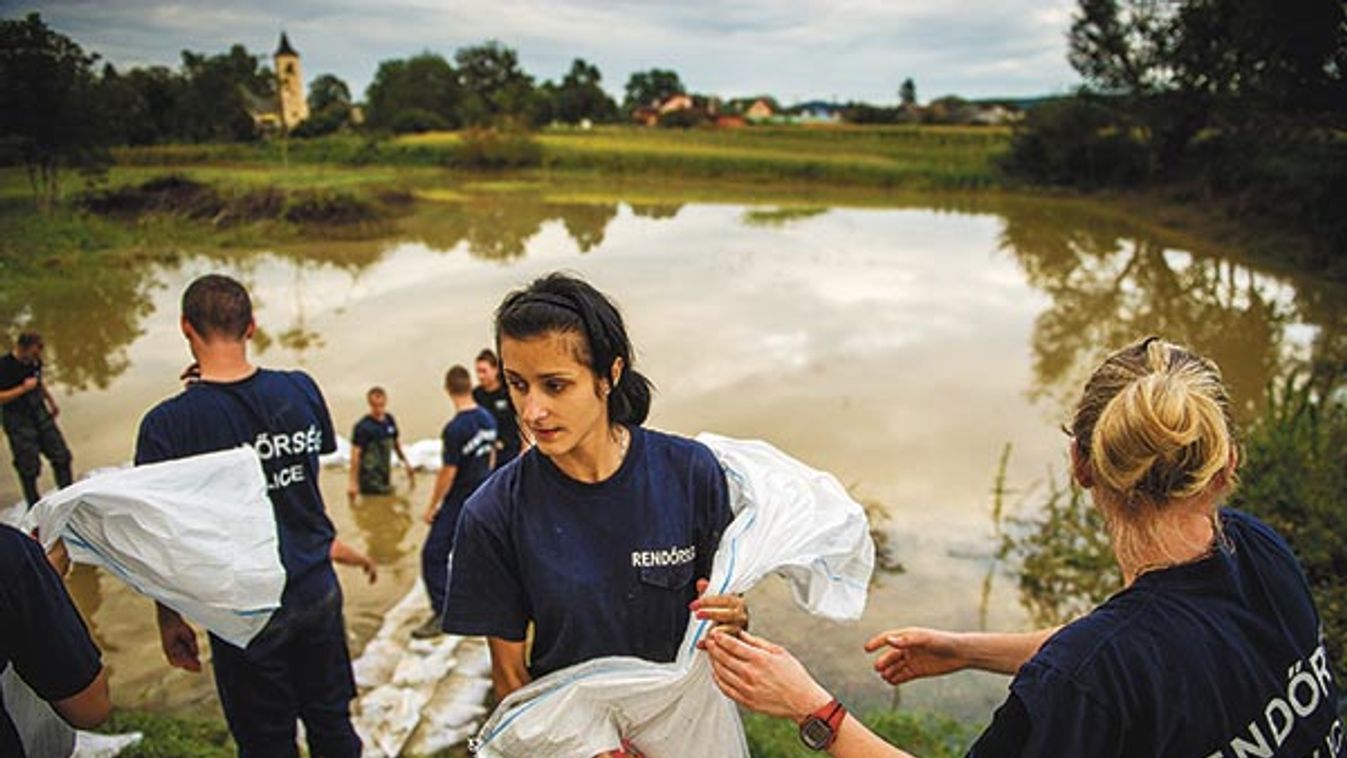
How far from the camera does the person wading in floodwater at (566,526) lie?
171 centimetres

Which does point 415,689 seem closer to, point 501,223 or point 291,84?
point 501,223

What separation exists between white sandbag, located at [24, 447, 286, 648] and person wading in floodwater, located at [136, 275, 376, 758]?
161 mm

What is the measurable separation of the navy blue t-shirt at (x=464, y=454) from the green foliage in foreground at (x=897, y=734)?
1904mm

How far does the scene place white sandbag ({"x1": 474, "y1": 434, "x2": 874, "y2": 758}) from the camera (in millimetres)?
1688

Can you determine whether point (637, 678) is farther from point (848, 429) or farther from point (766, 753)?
point (848, 429)

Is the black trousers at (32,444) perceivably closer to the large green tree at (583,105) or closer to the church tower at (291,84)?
the church tower at (291,84)

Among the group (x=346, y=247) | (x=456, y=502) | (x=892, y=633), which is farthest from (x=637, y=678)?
(x=346, y=247)

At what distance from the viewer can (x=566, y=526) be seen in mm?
1739

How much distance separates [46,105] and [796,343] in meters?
9.31

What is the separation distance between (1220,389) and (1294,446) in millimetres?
5074

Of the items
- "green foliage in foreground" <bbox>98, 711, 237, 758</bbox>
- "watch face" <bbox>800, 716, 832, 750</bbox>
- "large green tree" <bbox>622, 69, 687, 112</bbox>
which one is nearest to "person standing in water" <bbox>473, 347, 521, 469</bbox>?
"green foliage in foreground" <bbox>98, 711, 237, 758</bbox>

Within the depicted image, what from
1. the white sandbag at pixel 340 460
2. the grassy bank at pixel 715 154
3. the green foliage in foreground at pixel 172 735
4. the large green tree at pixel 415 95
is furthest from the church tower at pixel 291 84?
the green foliage in foreground at pixel 172 735

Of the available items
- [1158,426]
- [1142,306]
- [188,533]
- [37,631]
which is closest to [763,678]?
[1158,426]

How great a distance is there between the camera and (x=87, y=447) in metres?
6.86
